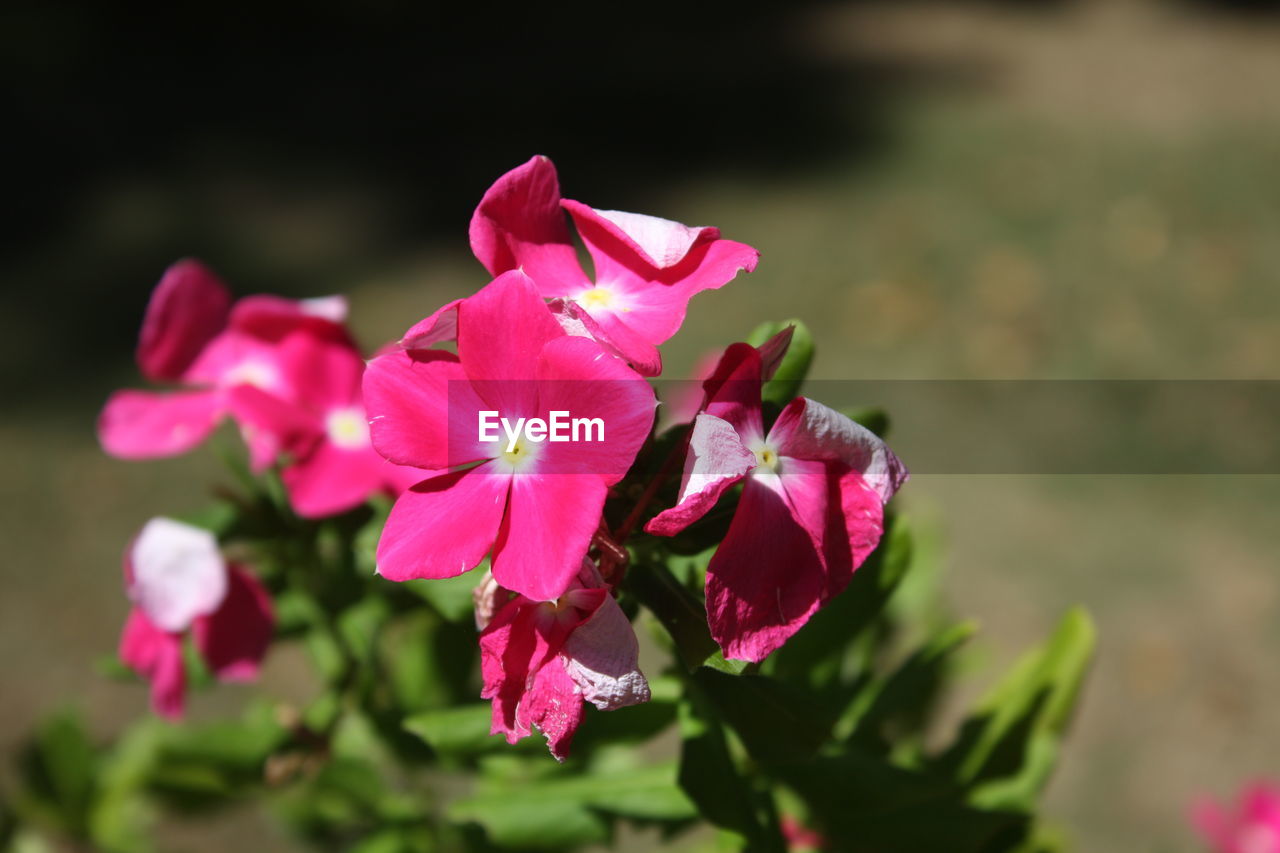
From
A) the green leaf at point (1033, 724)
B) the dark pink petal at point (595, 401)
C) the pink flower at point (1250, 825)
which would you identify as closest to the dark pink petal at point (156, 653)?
the dark pink petal at point (595, 401)

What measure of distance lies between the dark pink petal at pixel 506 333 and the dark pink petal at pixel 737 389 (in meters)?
0.10

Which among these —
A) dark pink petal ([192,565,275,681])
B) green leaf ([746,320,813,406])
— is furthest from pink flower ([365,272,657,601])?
dark pink petal ([192,565,275,681])

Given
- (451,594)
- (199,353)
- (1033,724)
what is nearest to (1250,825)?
(1033,724)

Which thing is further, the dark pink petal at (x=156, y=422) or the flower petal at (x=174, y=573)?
the dark pink petal at (x=156, y=422)

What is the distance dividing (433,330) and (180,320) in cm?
54

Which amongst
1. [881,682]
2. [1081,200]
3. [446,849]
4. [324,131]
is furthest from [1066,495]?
[324,131]

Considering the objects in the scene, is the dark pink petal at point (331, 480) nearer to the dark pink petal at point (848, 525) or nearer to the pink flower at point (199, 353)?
the pink flower at point (199, 353)

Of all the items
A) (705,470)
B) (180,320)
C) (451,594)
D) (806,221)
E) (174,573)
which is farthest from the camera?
(806,221)

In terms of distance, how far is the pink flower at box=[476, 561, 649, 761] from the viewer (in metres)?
0.72

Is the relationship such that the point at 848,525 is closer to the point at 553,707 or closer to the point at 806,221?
the point at 553,707

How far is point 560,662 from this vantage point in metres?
0.73

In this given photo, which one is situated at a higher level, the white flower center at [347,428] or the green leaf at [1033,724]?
the white flower center at [347,428]

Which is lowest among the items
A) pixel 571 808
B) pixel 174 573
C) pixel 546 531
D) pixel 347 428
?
pixel 571 808

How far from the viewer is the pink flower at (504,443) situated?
2.27 feet
